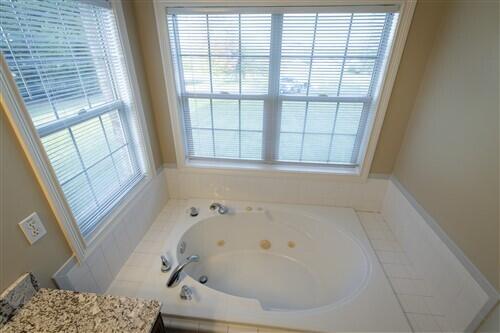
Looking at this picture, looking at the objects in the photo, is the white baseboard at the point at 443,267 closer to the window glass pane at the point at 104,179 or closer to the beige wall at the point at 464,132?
the beige wall at the point at 464,132

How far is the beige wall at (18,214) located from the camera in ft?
2.79

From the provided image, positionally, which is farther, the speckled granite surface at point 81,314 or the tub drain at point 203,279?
the tub drain at point 203,279

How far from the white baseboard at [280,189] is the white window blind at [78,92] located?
61 cm

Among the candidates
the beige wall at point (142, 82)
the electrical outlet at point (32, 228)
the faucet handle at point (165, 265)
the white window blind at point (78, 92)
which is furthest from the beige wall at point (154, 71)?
the electrical outlet at point (32, 228)

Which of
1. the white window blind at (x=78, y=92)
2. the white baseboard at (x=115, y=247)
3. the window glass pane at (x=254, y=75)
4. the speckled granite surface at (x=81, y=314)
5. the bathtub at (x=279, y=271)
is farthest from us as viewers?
the window glass pane at (x=254, y=75)

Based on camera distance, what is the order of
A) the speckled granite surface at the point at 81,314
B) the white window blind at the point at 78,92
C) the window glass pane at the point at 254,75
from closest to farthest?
the speckled granite surface at the point at 81,314, the white window blind at the point at 78,92, the window glass pane at the point at 254,75

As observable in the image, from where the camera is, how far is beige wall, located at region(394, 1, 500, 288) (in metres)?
1.04

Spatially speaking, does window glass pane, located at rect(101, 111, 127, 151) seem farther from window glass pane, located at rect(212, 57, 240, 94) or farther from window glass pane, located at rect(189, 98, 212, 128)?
window glass pane, located at rect(212, 57, 240, 94)

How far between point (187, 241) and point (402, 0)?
2.31 meters

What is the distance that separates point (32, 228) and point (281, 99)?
1.71 meters

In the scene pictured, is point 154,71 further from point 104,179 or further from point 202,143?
point 104,179

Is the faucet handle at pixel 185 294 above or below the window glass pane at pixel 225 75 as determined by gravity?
below

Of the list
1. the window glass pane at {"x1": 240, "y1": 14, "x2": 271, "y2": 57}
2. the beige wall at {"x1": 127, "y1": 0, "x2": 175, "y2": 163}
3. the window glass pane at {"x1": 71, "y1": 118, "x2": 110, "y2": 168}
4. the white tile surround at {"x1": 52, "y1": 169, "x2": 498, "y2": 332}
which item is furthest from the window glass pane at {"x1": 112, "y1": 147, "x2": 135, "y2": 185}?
the window glass pane at {"x1": 240, "y1": 14, "x2": 271, "y2": 57}

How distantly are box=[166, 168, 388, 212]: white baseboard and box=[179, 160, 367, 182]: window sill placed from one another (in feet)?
0.12
